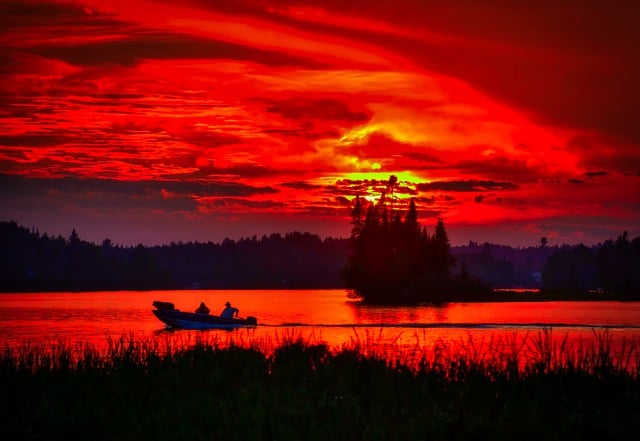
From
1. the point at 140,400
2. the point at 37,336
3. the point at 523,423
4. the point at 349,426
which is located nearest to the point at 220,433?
the point at 349,426

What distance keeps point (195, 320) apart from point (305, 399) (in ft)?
193

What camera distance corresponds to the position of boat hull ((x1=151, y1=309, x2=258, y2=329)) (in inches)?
2970

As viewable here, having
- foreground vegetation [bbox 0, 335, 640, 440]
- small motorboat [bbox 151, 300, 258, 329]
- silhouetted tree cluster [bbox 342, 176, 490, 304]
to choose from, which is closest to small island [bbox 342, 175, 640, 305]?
silhouetted tree cluster [bbox 342, 176, 490, 304]

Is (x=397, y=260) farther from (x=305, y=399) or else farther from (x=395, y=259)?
(x=305, y=399)

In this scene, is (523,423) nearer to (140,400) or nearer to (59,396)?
(140,400)

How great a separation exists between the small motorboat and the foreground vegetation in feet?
167

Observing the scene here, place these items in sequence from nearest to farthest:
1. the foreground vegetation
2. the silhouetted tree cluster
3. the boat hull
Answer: the foreground vegetation, the boat hull, the silhouetted tree cluster

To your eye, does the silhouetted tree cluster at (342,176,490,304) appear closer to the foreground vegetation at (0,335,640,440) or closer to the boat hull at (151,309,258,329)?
the boat hull at (151,309,258,329)

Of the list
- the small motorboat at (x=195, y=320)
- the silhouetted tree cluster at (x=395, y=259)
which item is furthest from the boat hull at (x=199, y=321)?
the silhouetted tree cluster at (x=395, y=259)

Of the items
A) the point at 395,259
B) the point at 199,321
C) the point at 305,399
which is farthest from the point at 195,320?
the point at 395,259

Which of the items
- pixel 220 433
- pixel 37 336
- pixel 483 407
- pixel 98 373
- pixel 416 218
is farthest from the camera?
pixel 416 218

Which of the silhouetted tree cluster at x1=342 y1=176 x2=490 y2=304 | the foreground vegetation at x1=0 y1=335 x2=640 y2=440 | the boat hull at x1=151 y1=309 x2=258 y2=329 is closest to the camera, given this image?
the foreground vegetation at x1=0 y1=335 x2=640 y2=440

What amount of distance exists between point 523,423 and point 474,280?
17515cm

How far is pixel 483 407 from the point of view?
18656 mm
